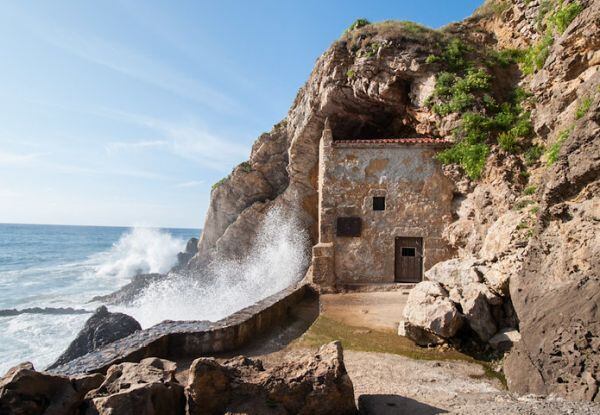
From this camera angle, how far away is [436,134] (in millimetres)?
14008

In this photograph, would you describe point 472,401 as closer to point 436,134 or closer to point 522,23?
point 436,134

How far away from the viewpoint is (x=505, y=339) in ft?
21.6

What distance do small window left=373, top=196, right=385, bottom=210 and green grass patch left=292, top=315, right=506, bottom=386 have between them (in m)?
5.54

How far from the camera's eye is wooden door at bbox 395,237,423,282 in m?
12.8

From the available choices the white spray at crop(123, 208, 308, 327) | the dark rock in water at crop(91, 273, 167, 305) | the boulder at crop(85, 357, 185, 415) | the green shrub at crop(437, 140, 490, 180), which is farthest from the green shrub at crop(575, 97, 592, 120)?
the dark rock in water at crop(91, 273, 167, 305)

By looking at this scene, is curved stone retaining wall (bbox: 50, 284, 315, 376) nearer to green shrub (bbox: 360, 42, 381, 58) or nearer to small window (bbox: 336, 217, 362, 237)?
small window (bbox: 336, 217, 362, 237)

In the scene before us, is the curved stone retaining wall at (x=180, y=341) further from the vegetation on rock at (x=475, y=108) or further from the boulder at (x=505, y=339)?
the vegetation on rock at (x=475, y=108)

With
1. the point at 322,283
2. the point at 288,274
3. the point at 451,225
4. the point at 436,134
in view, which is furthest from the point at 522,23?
the point at 288,274

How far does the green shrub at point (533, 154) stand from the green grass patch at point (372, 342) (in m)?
6.95

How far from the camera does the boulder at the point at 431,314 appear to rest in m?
6.98

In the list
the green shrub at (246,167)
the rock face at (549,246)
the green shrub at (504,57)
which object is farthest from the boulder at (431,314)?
the green shrub at (246,167)

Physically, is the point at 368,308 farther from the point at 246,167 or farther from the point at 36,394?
the point at 246,167

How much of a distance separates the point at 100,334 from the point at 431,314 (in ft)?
34.2

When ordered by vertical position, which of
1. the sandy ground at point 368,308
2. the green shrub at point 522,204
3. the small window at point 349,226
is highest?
the green shrub at point 522,204
